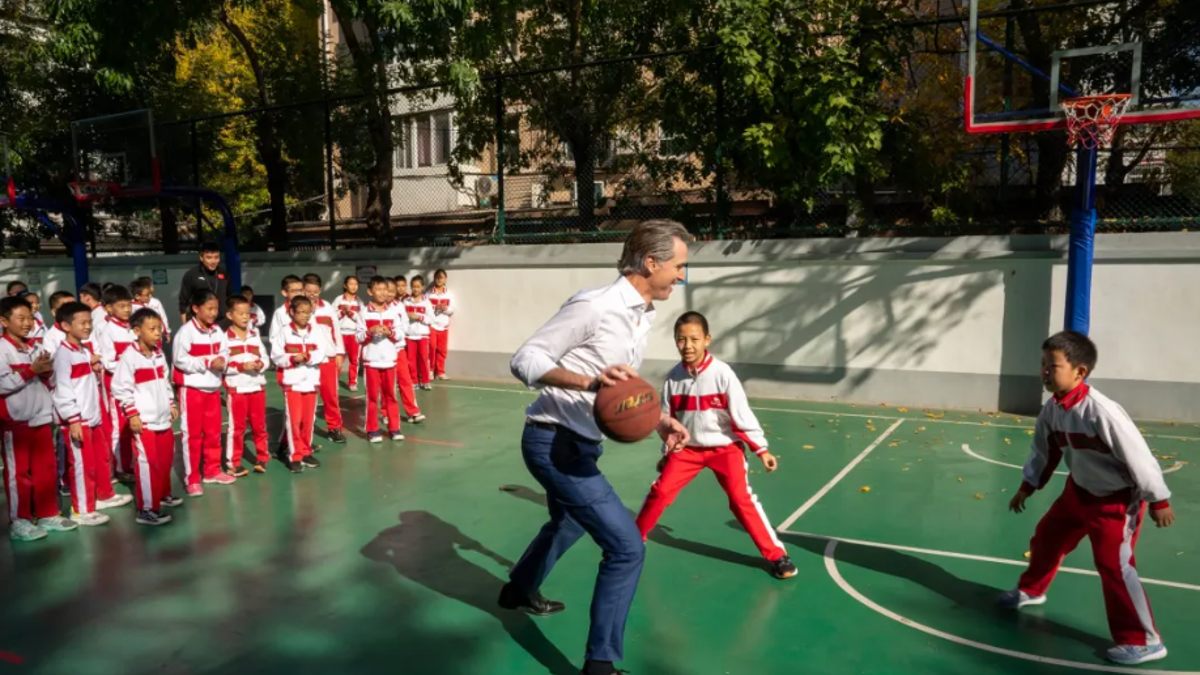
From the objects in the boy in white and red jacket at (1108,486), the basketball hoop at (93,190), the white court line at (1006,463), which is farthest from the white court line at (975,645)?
the basketball hoop at (93,190)

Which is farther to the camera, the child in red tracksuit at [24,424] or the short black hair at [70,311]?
the short black hair at [70,311]

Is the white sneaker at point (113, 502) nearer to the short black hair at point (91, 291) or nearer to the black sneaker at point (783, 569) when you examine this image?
the short black hair at point (91, 291)

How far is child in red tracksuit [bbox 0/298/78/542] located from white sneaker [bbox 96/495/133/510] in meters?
0.64

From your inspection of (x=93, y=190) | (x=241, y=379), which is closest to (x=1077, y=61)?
(x=241, y=379)

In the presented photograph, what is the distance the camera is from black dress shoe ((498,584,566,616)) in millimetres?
4938

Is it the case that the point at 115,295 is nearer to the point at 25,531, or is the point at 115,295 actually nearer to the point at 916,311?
the point at 25,531

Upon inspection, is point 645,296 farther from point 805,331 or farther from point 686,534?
point 805,331

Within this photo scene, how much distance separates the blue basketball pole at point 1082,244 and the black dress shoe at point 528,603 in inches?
291

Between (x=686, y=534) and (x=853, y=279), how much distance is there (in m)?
6.25

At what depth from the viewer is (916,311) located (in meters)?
11.2

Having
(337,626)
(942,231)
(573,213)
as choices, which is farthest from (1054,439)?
(573,213)

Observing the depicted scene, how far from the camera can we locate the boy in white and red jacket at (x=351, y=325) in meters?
12.4

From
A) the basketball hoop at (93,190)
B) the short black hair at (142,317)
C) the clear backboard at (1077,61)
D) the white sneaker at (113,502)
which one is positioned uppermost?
the clear backboard at (1077,61)

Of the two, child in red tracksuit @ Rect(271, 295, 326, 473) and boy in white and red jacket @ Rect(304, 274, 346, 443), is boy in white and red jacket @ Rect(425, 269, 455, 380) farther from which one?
child in red tracksuit @ Rect(271, 295, 326, 473)
